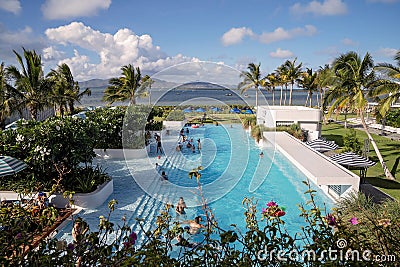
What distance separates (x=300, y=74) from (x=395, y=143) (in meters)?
17.6

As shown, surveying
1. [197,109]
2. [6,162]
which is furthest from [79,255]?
[197,109]

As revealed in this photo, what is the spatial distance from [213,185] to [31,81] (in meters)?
10.5

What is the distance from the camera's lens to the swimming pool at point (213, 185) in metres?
8.52

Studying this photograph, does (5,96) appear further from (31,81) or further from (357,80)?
(357,80)

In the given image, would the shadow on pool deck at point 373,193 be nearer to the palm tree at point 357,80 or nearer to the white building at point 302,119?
the palm tree at point 357,80

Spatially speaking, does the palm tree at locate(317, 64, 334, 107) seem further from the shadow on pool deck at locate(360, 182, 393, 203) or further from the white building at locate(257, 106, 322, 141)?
the shadow on pool deck at locate(360, 182, 393, 203)

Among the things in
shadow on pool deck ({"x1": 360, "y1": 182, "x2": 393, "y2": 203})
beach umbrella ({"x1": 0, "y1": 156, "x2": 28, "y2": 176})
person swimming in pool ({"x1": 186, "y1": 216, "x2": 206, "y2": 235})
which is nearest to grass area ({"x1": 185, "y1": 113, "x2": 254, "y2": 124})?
shadow on pool deck ({"x1": 360, "y1": 182, "x2": 393, "y2": 203})

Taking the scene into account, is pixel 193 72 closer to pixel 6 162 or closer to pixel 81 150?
pixel 81 150

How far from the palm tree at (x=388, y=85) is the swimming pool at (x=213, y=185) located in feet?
12.8

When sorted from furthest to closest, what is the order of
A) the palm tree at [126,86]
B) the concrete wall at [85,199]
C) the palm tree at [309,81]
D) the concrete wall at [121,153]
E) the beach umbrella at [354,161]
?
Result: 1. the palm tree at [309,81]
2. the palm tree at [126,86]
3. the concrete wall at [121,153]
4. the beach umbrella at [354,161]
5. the concrete wall at [85,199]

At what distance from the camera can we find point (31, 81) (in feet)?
51.1

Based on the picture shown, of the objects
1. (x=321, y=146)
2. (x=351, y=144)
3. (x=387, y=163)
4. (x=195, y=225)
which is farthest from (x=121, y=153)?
(x=387, y=163)

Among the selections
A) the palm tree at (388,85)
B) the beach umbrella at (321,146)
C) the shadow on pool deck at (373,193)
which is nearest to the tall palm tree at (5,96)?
the beach umbrella at (321,146)

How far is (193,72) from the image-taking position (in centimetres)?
984
